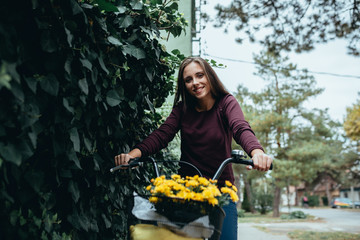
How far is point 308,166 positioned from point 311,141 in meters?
2.02

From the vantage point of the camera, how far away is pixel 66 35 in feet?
5.11

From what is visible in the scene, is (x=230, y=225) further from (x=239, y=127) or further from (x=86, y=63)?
(x=86, y=63)

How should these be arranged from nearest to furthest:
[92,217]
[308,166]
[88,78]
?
[88,78] → [92,217] → [308,166]

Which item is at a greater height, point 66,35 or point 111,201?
point 66,35

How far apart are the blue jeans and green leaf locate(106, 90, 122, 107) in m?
0.95

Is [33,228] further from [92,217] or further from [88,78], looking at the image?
[88,78]

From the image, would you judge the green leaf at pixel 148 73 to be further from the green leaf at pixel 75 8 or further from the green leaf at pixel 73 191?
the green leaf at pixel 73 191

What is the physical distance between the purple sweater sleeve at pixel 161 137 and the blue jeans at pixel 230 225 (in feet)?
2.21

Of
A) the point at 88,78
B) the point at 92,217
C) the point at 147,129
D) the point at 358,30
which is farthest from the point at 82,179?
the point at 358,30

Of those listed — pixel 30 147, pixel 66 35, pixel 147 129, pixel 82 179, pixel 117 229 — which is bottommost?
pixel 117 229

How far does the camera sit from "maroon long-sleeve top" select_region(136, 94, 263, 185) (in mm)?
2252

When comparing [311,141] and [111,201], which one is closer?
[111,201]

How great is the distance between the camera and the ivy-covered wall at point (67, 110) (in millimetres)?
1249

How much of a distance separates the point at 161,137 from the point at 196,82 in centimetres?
49
